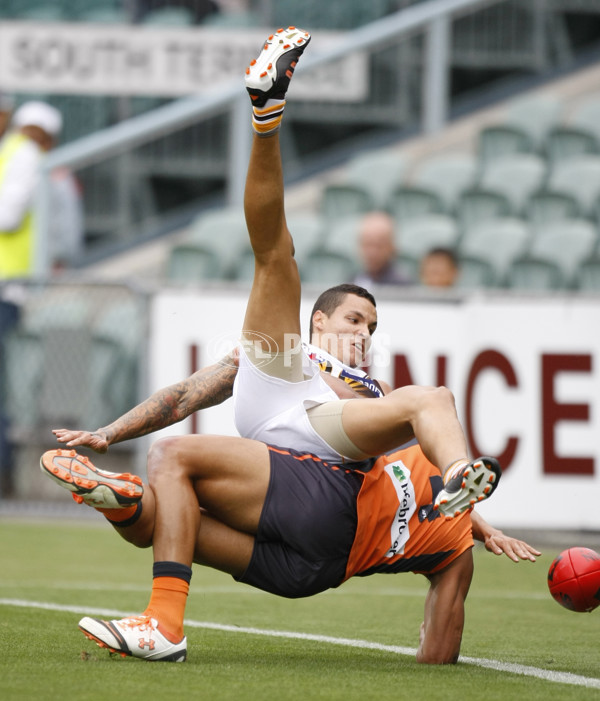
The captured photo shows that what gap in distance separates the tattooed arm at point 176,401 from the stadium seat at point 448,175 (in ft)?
24.2

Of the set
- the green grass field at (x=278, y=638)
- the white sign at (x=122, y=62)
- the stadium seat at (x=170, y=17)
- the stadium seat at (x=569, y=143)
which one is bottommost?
the green grass field at (x=278, y=638)

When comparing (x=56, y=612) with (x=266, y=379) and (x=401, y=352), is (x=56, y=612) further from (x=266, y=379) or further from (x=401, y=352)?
(x=401, y=352)

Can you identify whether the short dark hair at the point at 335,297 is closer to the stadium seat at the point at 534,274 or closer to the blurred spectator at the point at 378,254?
the blurred spectator at the point at 378,254

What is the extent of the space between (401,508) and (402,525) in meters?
0.06

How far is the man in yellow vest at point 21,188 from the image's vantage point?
937 cm

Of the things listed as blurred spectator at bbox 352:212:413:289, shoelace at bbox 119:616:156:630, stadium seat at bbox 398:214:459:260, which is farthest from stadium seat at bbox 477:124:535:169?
shoelace at bbox 119:616:156:630

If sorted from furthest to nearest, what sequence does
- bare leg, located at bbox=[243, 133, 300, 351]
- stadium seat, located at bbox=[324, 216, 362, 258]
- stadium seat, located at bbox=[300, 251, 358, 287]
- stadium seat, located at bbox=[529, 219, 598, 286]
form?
1. stadium seat, located at bbox=[324, 216, 362, 258]
2. stadium seat, located at bbox=[529, 219, 598, 286]
3. stadium seat, located at bbox=[300, 251, 358, 287]
4. bare leg, located at bbox=[243, 133, 300, 351]

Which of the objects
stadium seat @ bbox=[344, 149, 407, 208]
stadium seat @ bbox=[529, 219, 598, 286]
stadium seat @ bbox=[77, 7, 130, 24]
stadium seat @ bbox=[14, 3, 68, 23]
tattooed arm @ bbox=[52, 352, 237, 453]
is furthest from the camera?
stadium seat @ bbox=[14, 3, 68, 23]

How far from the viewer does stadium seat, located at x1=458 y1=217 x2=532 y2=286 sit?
1037 centimetres

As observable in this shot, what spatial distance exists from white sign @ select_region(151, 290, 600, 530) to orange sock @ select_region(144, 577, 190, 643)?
411 centimetres

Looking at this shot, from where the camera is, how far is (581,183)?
37.6 ft

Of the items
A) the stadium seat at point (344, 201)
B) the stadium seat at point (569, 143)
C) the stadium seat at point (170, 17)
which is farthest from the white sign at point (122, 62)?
the stadium seat at point (569, 143)

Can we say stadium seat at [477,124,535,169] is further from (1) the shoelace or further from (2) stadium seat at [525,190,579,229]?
(1) the shoelace

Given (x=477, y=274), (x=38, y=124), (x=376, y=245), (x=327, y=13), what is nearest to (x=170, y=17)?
(x=327, y=13)
